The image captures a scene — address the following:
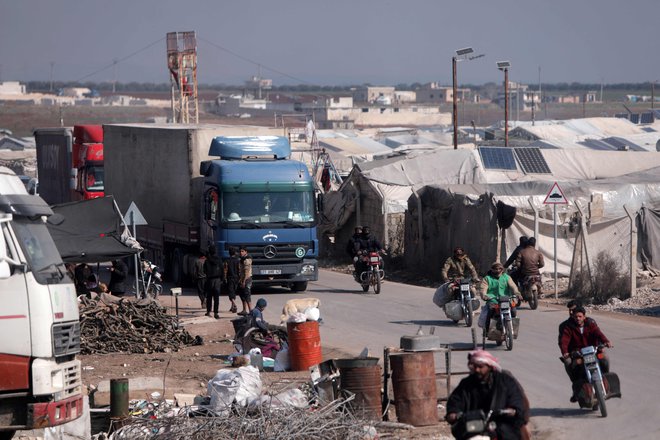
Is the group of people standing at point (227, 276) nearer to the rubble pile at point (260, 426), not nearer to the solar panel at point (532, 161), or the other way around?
the rubble pile at point (260, 426)

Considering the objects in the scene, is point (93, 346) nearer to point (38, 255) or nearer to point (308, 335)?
point (308, 335)

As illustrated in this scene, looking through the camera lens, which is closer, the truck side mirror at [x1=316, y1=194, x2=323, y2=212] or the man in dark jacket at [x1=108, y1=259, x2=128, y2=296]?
the man in dark jacket at [x1=108, y1=259, x2=128, y2=296]

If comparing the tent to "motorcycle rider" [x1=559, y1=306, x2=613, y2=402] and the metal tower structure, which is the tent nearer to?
"motorcycle rider" [x1=559, y1=306, x2=613, y2=402]

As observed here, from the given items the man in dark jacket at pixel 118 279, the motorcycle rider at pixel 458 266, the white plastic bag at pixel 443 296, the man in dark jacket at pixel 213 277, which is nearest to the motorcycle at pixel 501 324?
the white plastic bag at pixel 443 296

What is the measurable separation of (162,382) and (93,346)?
360 centimetres

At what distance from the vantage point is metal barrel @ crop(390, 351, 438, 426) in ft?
42.0

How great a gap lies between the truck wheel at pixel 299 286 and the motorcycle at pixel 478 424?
18253mm

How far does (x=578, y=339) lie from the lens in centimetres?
1320

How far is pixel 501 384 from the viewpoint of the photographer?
345 inches

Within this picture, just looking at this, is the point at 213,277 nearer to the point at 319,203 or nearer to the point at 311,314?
the point at 319,203

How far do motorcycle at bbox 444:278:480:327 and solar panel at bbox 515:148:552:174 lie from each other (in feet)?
66.3

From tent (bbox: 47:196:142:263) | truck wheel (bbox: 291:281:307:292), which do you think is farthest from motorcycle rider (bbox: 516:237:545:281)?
tent (bbox: 47:196:142:263)

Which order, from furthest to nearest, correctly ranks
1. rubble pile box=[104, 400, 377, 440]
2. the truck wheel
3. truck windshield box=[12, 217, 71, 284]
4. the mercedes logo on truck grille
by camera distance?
the truck wheel → the mercedes logo on truck grille → rubble pile box=[104, 400, 377, 440] → truck windshield box=[12, 217, 71, 284]

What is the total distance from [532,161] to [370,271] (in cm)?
1659
